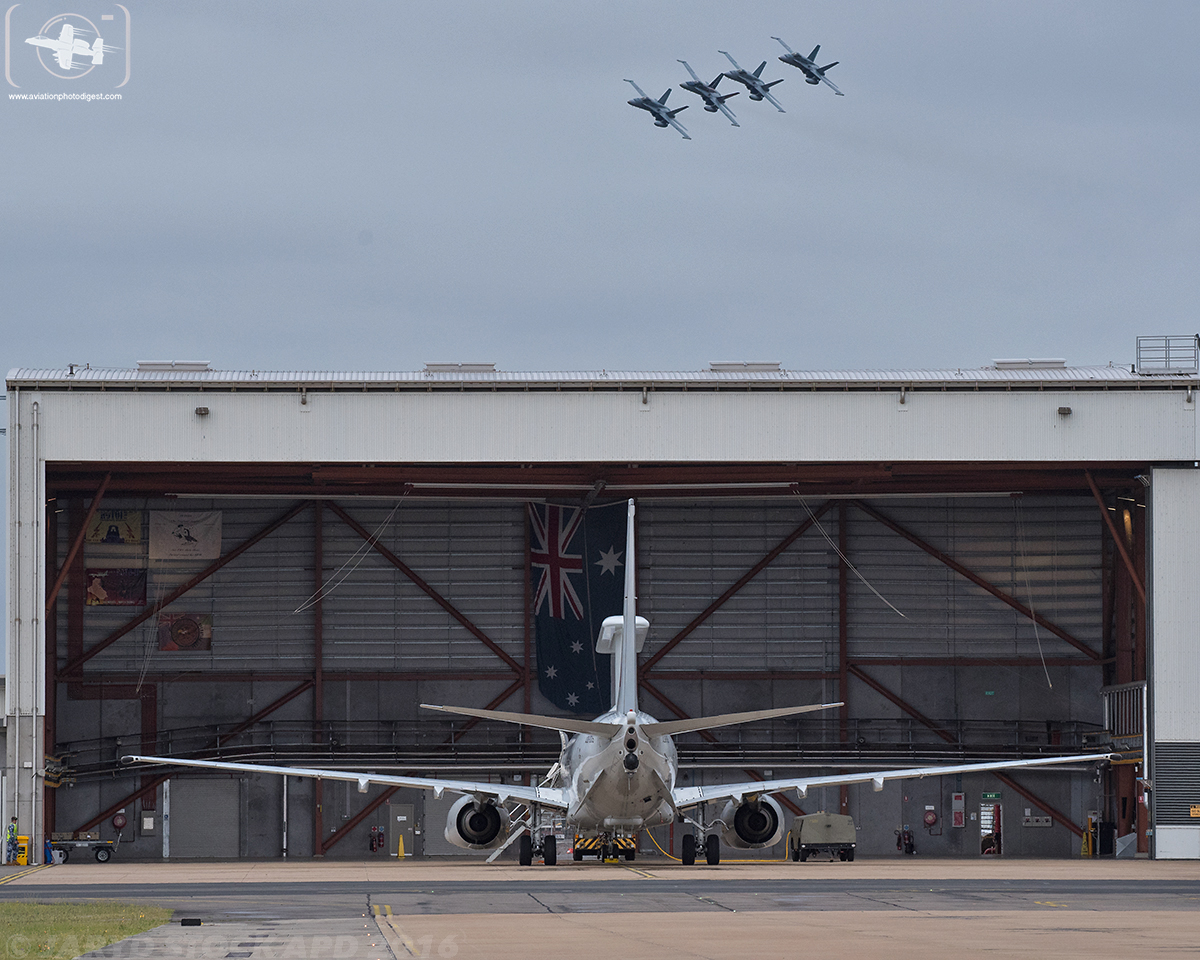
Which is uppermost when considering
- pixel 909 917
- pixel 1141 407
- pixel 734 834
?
pixel 1141 407

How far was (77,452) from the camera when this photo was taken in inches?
1962

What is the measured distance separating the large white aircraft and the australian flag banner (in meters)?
12.6

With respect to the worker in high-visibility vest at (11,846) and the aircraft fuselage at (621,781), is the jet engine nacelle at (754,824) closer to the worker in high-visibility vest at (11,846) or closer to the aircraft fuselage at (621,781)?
the aircraft fuselage at (621,781)

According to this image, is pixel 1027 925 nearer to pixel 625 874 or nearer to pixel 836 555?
pixel 625 874

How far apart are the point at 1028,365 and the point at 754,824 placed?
21.0 meters

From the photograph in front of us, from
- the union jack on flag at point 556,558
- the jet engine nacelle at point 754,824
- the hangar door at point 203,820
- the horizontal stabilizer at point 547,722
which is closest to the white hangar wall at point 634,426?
the union jack on flag at point 556,558

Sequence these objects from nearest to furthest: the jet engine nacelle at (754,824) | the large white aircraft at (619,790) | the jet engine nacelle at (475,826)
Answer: the large white aircraft at (619,790) < the jet engine nacelle at (475,826) < the jet engine nacelle at (754,824)

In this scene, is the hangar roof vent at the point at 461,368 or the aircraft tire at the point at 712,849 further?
the hangar roof vent at the point at 461,368

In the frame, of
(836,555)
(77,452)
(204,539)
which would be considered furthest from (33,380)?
(836,555)

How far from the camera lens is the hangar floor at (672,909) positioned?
18.6m

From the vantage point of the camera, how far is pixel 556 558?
61594mm

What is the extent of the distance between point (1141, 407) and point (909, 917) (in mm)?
32938

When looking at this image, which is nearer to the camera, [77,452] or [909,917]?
[909,917]

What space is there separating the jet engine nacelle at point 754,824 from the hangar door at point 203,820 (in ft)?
81.8
